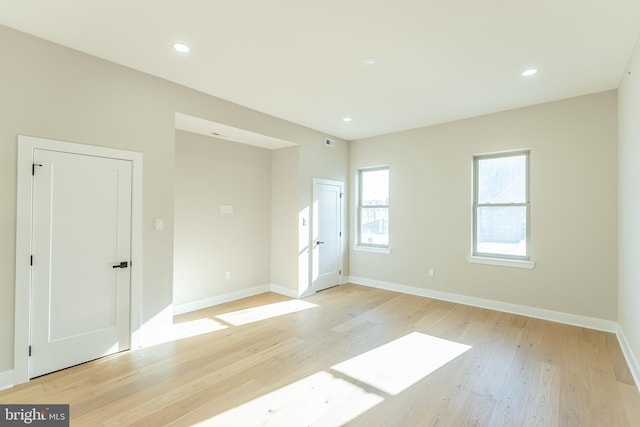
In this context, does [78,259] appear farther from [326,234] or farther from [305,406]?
[326,234]

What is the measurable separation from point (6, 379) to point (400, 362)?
3510 millimetres

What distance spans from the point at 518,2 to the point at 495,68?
1.06 m

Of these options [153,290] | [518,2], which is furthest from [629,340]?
[153,290]

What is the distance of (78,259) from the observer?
9.52 ft

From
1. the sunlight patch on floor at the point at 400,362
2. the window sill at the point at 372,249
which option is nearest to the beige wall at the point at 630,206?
the sunlight patch on floor at the point at 400,362

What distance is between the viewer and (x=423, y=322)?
4.07m

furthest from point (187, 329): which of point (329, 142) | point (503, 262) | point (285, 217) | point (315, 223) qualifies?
point (503, 262)

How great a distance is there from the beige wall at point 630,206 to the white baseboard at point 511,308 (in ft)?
0.93

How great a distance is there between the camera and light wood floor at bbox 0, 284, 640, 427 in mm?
2176

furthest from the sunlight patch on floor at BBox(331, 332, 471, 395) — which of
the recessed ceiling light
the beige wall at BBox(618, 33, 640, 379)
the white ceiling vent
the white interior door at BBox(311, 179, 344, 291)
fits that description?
the white ceiling vent

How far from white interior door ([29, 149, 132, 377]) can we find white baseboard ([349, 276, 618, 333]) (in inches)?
172

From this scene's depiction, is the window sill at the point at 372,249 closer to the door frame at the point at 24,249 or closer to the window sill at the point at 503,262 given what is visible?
the window sill at the point at 503,262

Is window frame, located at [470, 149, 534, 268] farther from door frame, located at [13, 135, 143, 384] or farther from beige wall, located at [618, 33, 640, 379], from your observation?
door frame, located at [13, 135, 143, 384]

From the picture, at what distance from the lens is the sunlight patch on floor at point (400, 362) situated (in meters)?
2.63
